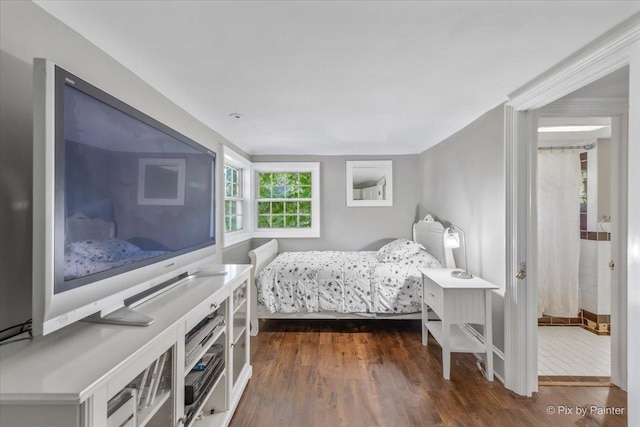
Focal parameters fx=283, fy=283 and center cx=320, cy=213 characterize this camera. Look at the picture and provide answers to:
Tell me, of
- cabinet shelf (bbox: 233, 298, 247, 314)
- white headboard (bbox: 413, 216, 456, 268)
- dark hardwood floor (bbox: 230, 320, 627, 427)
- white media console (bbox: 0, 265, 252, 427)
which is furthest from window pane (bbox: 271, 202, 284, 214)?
white media console (bbox: 0, 265, 252, 427)

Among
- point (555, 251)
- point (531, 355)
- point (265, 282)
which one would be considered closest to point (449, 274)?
point (531, 355)

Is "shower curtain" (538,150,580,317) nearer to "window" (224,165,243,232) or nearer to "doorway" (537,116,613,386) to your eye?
"doorway" (537,116,613,386)

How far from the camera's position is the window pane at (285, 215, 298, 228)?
15.2 feet

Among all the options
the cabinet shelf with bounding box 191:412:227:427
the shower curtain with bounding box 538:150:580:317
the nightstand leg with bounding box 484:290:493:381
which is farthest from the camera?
the shower curtain with bounding box 538:150:580:317

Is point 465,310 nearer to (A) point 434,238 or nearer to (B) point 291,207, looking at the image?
(A) point 434,238

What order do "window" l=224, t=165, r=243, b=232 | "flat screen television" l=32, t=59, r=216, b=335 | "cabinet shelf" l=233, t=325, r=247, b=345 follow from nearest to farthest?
1. "flat screen television" l=32, t=59, r=216, b=335
2. "cabinet shelf" l=233, t=325, r=247, b=345
3. "window" l=224, t=165, r=243, b=232

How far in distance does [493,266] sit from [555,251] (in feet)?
4.97

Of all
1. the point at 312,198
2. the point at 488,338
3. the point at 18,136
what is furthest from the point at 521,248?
the point at 312,198

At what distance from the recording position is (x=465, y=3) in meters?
1.16

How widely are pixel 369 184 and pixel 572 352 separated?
305 centimetres

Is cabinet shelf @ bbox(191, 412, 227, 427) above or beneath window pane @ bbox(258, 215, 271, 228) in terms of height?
beneath

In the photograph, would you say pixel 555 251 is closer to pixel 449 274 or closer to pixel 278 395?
pixel 449 274

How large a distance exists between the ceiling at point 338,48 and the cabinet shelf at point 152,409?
62.7 inches

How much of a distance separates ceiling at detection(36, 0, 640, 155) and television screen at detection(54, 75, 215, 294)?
423 millimetres
